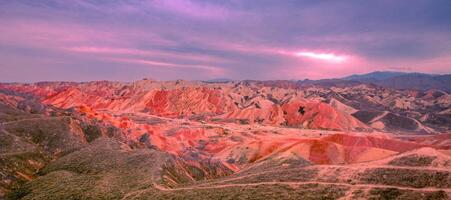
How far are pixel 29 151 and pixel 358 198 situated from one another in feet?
204

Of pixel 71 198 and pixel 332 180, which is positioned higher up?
pixel 332 180

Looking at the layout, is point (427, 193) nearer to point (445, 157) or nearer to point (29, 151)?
point (445, 157)

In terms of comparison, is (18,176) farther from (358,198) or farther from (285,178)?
(358,198)

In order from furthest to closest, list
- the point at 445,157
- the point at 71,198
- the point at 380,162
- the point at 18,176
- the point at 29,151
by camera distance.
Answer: the point at 29,151 → the point at 18,176 → the point at 71,198 → the point at 380,162 → the point at 445,157

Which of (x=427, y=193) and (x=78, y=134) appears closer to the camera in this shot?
(x=427, y=193)

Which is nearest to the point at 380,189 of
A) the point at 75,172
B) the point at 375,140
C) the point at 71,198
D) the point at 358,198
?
the point at 358,198

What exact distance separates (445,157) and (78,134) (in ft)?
248

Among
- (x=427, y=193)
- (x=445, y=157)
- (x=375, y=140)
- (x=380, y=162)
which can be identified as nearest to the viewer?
(x=427, y=193)

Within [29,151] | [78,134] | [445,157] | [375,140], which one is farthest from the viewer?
[375,140]

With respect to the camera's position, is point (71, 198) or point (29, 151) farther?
point (29, 151)

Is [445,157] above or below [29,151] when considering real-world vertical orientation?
above

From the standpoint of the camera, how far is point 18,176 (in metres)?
67.9

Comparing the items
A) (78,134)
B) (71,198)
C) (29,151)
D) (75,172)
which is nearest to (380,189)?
(71,198)

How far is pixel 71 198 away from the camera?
57.4 meters
